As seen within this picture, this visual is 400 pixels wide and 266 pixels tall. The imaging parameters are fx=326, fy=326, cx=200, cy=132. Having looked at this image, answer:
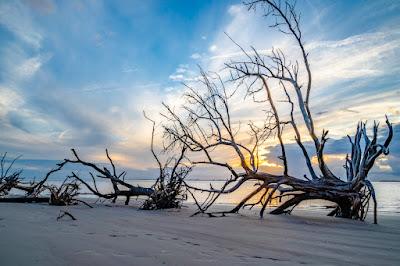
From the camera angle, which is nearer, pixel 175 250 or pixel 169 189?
pixel 175 250

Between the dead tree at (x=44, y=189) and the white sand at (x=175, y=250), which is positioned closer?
the white sand at (x=175, y=250)

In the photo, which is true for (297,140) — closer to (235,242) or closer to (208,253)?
(235,242)

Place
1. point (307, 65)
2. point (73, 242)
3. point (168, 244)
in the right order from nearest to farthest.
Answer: point (73, 242)
point (168, 244)
point (307, 65)

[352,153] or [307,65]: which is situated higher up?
[307,65]

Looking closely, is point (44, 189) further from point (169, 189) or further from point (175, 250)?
point (175, 250)

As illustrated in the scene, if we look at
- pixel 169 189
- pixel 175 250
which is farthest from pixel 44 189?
pixel 175 250

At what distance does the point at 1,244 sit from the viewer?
7.24 ft

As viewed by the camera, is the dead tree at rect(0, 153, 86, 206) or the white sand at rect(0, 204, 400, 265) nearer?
the white sand at rect(0, 204, 400, 265)

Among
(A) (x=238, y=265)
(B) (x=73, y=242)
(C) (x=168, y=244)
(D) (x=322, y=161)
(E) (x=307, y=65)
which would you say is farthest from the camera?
(E) (x=307, y=65)

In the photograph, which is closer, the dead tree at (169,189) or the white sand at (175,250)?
the white sand at (175,250)

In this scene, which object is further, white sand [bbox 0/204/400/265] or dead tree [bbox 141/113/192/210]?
dead tree [bbox 141/113/192/210]

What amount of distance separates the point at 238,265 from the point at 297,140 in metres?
5.74

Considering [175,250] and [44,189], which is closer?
[175,250]

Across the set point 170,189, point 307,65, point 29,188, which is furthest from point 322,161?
point 29,188
